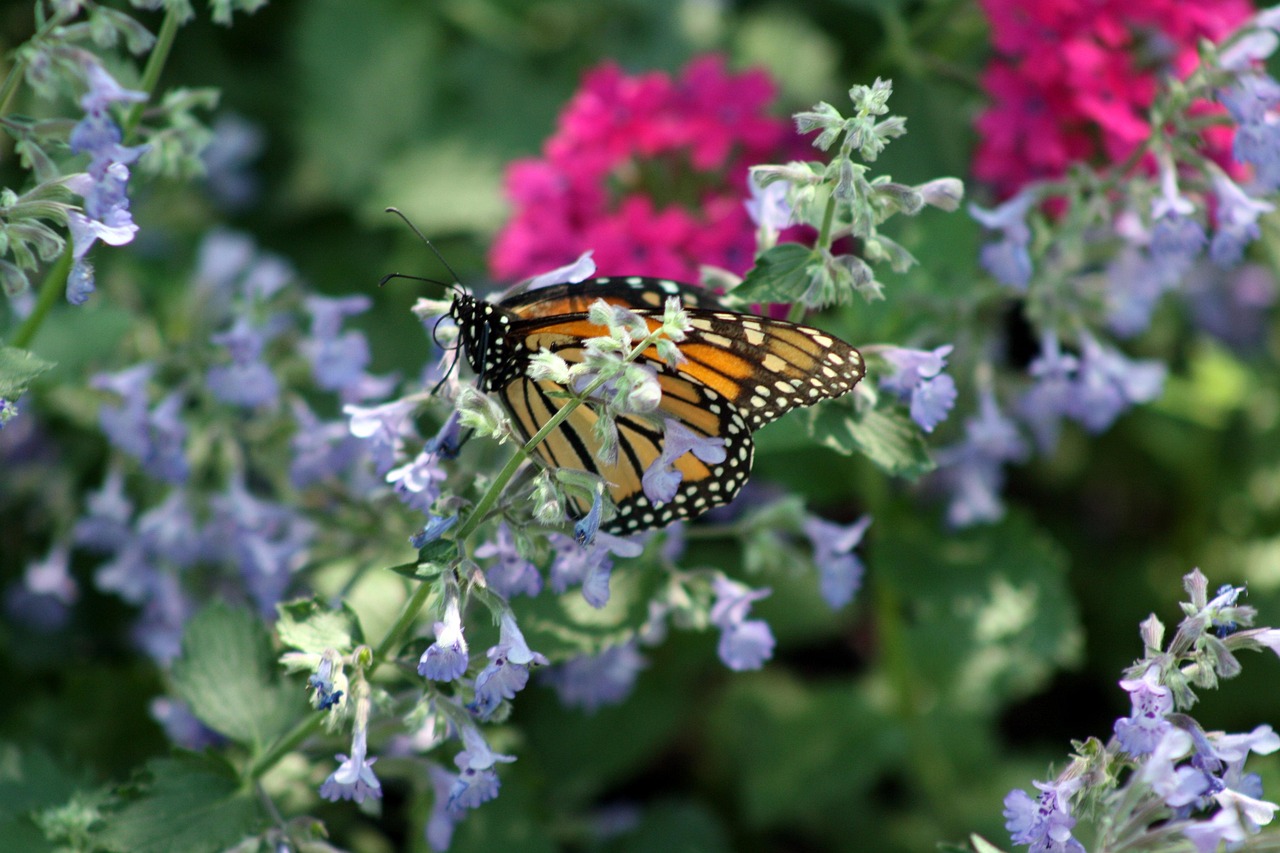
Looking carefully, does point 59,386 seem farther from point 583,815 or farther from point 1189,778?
point 1189,778

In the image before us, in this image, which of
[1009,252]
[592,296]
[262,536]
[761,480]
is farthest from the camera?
[761,480]

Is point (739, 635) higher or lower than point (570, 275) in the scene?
lower

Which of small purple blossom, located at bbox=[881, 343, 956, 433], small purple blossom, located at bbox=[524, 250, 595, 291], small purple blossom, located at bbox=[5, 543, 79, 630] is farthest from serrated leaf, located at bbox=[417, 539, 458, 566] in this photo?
small purple blossom, located at bbox=[5, 543, 79, 630]

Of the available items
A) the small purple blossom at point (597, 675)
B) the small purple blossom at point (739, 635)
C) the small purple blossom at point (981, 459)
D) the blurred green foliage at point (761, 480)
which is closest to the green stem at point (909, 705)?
the blurred green foliage at point (761, 480)

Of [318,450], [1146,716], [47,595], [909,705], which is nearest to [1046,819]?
[1146,716]

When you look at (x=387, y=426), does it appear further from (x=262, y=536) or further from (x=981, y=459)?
(x=981, y=459)

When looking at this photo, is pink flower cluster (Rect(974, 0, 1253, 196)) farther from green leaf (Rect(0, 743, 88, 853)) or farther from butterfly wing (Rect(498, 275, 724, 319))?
green leaf (Rect(0, 743, 88, 853))

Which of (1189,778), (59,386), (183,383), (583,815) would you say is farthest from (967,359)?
(59,386)
